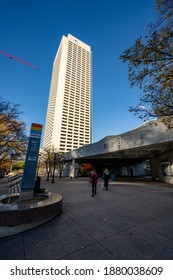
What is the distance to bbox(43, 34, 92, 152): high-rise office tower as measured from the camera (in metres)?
102

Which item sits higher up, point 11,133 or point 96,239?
point 11,133

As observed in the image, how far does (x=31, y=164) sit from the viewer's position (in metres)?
5.61

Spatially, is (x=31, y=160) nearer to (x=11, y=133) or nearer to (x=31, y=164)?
(x=31, y=164)

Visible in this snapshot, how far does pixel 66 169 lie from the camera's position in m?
33.4

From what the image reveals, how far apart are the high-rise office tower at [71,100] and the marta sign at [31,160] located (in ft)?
299

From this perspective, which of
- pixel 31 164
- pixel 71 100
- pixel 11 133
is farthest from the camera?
pixel 71 100

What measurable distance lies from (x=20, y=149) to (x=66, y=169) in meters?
16.4

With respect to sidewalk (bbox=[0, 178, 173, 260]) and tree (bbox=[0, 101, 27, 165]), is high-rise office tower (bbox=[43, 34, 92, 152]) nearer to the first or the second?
tree (bbox=[0, 101, 27, 165])

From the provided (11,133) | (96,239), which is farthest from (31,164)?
(11,133)

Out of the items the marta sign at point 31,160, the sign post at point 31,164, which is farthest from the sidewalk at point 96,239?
the marta sign at point 31,160

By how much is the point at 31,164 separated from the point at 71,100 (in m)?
117

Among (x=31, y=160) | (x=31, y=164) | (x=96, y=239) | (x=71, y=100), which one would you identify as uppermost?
(x=71, y=100)
